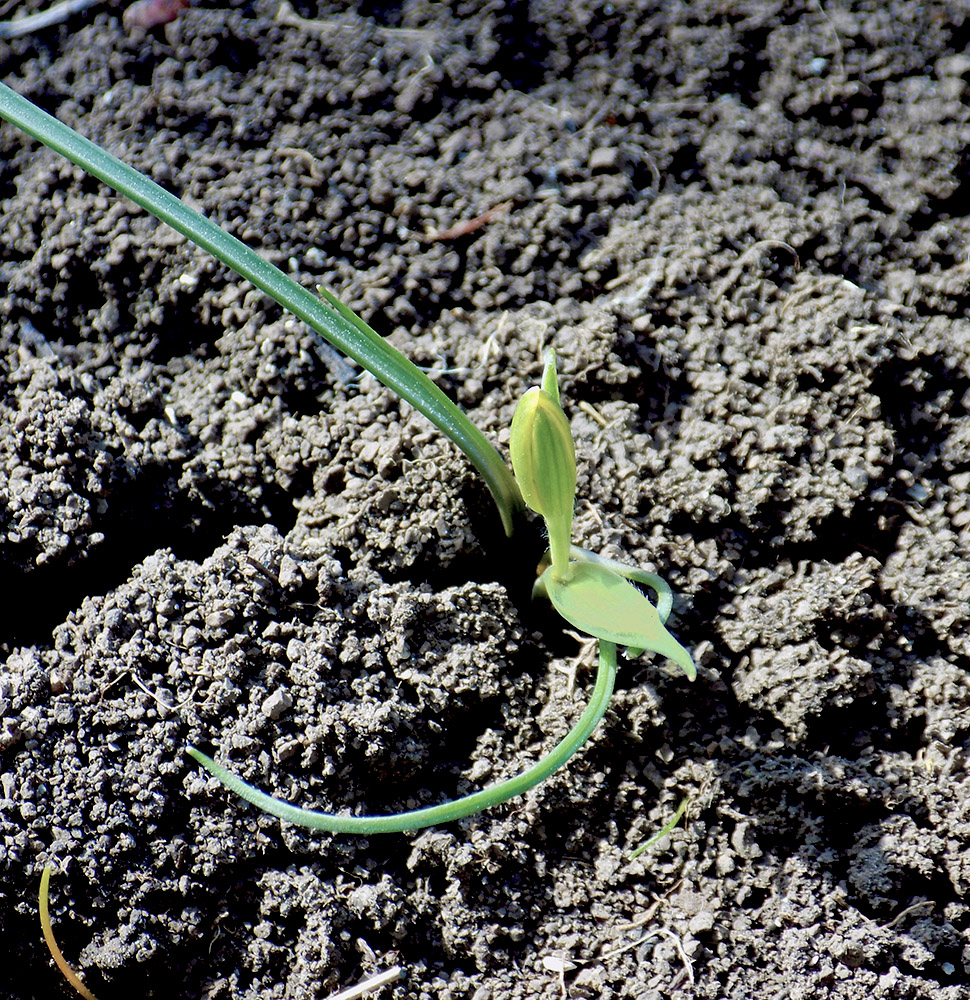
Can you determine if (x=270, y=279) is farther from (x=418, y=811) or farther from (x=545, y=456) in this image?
(x=418, y=811)

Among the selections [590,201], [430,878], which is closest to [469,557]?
[430,878]

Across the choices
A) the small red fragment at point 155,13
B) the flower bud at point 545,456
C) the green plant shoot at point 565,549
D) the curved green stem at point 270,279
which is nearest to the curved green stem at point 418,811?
the green plant shoot at point 565,549

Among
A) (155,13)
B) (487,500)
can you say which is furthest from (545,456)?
(155,13)

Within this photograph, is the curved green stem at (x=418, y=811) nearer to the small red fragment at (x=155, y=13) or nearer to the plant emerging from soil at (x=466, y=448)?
the plant emerging from soil at (x=466, y=448)

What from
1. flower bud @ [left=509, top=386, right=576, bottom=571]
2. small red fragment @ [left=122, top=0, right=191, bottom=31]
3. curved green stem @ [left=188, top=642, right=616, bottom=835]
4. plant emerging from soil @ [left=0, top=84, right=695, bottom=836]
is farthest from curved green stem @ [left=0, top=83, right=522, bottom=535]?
small red fragment @ [left=122, top=0, right=191, bottom=31]

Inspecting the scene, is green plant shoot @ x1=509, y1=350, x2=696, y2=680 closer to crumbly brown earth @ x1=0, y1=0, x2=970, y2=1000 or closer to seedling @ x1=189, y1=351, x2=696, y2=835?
seedling @ x1=189, y1=351, x2=696, y2=835

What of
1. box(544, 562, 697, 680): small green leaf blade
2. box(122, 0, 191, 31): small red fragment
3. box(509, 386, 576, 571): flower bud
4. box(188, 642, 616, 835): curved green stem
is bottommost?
box(188, 642, 616, 835): curved green stem
